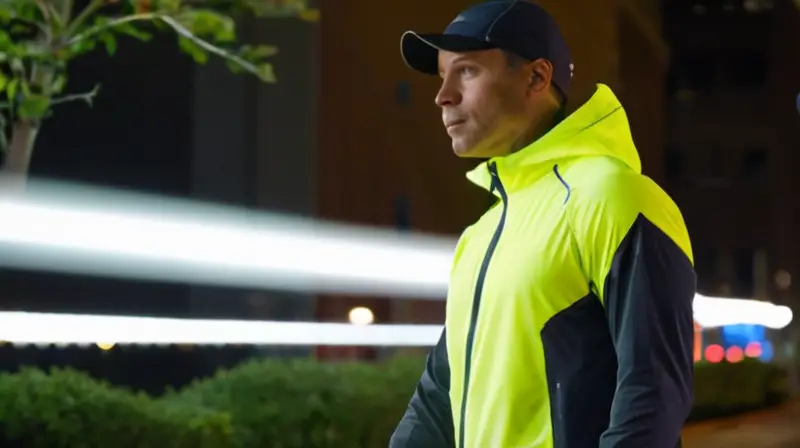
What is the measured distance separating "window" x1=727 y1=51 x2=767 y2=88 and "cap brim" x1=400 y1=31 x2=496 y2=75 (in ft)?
141

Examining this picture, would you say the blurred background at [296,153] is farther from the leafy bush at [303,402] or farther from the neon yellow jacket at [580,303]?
the neon yellow jacket at [580,303]

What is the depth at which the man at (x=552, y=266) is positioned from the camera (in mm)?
1976

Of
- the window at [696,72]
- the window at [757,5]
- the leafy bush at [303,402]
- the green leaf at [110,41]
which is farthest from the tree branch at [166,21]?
the window at [757,5]

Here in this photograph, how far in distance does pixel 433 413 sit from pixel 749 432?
13.3 meters

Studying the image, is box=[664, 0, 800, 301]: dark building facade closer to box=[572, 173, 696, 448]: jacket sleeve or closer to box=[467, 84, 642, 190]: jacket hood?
box=[467, 84, 642, 190]: jacket hood

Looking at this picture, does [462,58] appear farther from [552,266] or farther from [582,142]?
[552,266]

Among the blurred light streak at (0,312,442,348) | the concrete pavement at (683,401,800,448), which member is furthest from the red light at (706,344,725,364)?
the blurred light streak at (0,312,442,348)

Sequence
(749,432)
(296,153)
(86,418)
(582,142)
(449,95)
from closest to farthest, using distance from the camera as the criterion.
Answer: (582,142)
(449,95)
(86,418)
(749,432)
(296,153)

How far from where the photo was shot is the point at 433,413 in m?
2.64

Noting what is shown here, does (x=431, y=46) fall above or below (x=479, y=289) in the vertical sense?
above

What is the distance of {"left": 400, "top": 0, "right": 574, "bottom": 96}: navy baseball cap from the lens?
2256 millimetres

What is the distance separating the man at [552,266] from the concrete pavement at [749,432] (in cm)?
1128

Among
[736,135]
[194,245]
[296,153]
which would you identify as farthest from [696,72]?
[194,245]

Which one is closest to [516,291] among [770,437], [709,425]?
[770,437]
